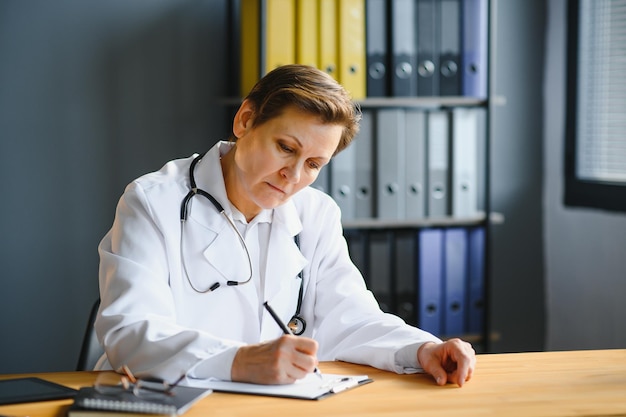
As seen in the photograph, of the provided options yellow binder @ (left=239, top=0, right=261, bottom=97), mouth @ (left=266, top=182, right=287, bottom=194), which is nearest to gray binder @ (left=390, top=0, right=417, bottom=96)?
yellow binder @ (left=239, top=0, right=261, bottom=97)

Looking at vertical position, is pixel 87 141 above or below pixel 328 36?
below

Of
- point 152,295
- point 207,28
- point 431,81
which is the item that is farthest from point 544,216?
point 152,295

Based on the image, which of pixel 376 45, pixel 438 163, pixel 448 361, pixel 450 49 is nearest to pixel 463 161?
pixel 438 163

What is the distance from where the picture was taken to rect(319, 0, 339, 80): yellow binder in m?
2.84

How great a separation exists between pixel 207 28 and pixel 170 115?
0.37m

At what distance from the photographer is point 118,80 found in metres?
3.11

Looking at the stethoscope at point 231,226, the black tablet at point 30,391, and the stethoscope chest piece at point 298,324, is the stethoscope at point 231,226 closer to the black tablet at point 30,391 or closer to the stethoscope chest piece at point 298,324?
the stethoscope chest piece at point 298,324

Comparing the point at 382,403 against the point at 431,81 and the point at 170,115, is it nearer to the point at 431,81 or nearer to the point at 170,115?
the point at 431,81

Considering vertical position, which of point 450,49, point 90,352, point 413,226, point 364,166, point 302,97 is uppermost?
point 450,49

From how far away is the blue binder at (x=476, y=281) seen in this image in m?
3.07

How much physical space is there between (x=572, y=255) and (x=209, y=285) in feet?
6.75

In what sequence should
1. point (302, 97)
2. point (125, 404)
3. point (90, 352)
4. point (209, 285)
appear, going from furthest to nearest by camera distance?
point (90, 352)
point (209, 285)
point (302, 97)
point (125, 404)

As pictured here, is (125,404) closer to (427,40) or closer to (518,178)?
(427,40)

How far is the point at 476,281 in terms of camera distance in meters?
3.09
